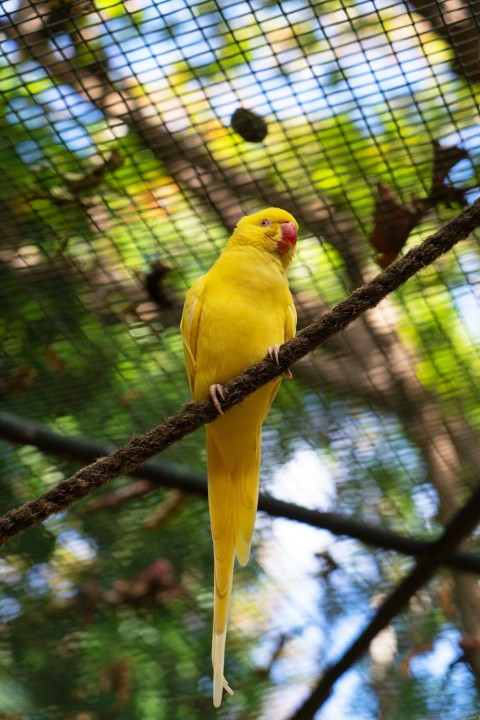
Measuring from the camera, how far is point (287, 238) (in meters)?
1.88

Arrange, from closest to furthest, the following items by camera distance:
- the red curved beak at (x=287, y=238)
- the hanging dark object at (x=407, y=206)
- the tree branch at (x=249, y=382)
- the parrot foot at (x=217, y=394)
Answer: the tree branch at (x=249, y=382) → the parrot foot at (x=217, y=394) → the red curved beak at (x=287, y=238) → the hanging dark object at (x=407, y=206)

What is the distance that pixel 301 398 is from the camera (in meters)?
2.30

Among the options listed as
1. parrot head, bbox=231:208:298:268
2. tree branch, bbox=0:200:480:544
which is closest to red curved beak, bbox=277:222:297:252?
parrot head, bbox=231:208:298:268

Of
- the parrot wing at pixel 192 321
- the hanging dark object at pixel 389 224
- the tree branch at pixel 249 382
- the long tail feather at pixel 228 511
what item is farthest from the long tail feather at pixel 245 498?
the hanging dark object at pixel 389 224

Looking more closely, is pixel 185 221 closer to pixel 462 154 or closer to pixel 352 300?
pixel 462 154

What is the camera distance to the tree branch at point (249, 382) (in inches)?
47.0

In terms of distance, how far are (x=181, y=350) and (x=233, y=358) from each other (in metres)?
0.67

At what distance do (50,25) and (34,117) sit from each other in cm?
23

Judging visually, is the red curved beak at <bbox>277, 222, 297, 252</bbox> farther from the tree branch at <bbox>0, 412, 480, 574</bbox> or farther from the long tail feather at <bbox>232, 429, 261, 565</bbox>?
the tree branch at <bbox>0, 412, 480, 574</bbox>

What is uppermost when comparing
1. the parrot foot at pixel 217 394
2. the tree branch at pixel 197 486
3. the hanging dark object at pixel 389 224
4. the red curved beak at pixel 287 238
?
the parrot foot at pixel 217 394

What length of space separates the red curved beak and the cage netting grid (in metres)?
0.26

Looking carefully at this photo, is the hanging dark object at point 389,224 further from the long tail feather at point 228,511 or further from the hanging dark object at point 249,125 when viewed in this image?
the long tail feather at point 228,511

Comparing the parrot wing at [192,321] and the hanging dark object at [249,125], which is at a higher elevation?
the hanging dark object at [249,125]

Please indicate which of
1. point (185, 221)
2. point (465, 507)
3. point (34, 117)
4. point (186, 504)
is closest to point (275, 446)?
point (186, 504)
